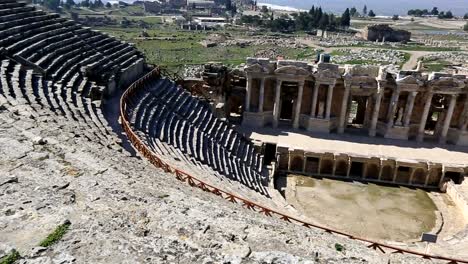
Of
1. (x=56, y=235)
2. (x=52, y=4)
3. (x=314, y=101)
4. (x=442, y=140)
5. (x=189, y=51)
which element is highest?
(x=56, y=235)

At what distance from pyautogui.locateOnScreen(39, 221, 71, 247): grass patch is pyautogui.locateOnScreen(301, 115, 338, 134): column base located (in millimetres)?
25191

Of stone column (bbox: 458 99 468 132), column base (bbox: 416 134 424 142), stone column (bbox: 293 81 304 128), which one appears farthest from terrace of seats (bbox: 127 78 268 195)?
stone column (bbox: 458 99 468 132)

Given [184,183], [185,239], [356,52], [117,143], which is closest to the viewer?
[185,239]

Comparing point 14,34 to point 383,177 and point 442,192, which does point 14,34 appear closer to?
point 383,177

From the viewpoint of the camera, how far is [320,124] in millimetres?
32125

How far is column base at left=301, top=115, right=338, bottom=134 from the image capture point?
3203 centimetres

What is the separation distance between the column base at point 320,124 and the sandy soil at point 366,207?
18.1 feet

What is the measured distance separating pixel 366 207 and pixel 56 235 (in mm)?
19187

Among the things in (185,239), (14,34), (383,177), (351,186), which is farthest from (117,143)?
(383,177)

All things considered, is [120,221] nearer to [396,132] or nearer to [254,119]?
[254,119]

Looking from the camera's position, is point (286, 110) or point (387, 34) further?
point (387, 34)

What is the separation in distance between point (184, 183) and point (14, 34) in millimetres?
13992

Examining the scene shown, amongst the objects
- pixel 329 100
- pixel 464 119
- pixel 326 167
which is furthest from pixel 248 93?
pixel 464 119

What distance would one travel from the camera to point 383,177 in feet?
92.5
